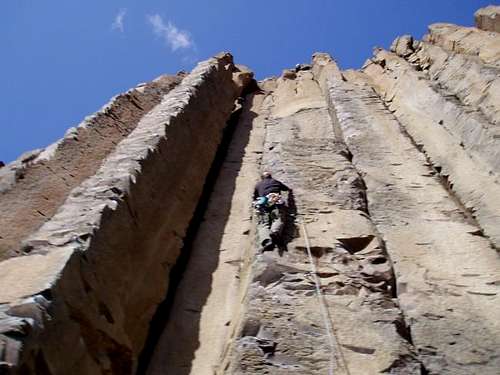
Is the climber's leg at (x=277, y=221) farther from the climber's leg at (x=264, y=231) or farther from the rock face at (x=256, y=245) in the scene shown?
the rock face at (x=256, y=245)

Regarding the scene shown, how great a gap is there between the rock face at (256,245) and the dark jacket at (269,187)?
0.26 metres

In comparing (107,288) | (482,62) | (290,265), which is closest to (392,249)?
(290,265)

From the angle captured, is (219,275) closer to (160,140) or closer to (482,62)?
(160,140)

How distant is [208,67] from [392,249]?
30.5ft

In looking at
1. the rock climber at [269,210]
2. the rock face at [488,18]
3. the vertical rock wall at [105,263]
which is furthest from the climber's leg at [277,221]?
the rock face at [488,18]

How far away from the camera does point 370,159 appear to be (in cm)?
1065

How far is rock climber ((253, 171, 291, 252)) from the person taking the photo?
24.7 feet

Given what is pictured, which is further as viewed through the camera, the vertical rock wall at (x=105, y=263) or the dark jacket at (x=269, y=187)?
the dark jacket at (x=269, y=187)

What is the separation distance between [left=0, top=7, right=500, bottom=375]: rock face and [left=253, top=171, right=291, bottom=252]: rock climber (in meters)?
0.22

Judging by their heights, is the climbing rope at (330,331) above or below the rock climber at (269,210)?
below

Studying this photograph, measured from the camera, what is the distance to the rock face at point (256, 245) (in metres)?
5.57

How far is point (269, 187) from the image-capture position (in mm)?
8805

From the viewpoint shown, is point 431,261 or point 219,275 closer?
point 431,261

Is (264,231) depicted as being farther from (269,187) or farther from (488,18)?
(488,18)
